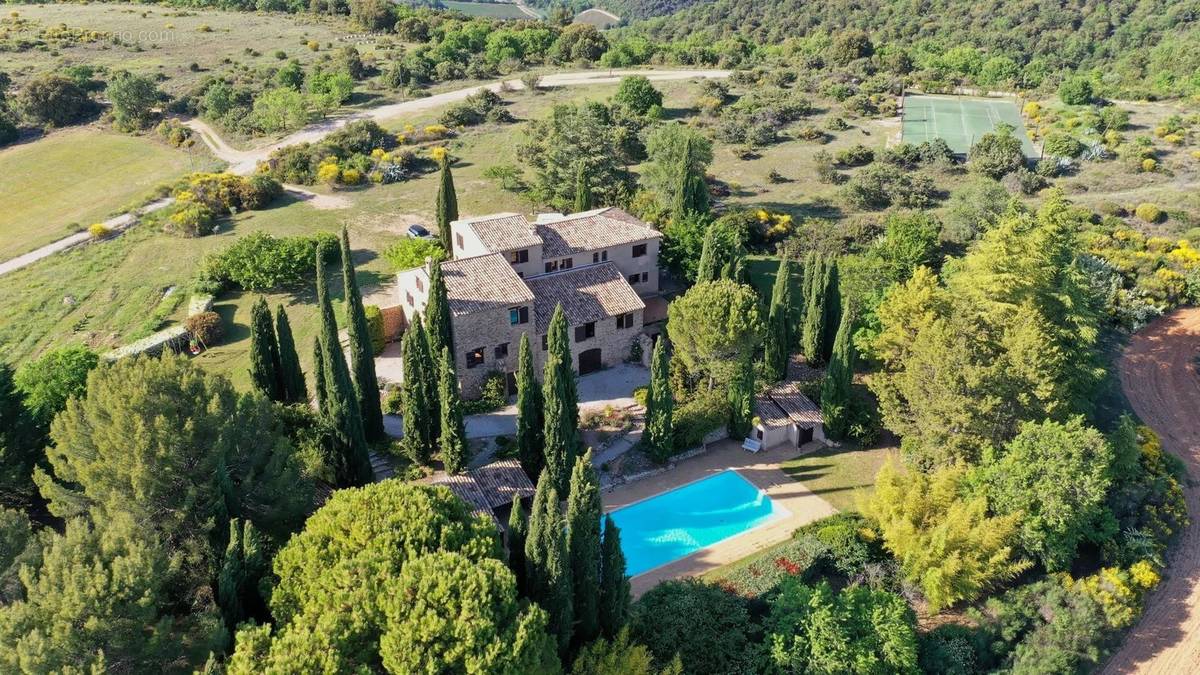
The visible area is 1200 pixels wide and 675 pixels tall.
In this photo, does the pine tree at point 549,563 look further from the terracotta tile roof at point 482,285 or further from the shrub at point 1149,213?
the shrub at point 1149,213

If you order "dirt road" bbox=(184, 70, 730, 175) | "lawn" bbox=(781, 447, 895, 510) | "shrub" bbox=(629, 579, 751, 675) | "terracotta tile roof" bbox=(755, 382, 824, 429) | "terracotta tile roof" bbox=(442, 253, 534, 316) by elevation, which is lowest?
"lawn" bbox=(781, 447, 895, 510)

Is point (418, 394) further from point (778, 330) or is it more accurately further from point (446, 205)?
point (446, 205)

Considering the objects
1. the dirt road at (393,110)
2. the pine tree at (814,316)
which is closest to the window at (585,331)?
the pine tree at (814,316)

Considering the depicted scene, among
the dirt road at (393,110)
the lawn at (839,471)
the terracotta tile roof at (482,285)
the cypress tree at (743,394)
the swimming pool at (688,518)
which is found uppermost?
the dirt road at (393,110)

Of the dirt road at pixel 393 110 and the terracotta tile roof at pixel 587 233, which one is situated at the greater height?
the dirt road at pixel 393 110

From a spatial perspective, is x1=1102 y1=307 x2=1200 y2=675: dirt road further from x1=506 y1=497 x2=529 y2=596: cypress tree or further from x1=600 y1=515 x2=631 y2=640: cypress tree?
x1=506 y1=497 x2=529 y2=596: cypress tree

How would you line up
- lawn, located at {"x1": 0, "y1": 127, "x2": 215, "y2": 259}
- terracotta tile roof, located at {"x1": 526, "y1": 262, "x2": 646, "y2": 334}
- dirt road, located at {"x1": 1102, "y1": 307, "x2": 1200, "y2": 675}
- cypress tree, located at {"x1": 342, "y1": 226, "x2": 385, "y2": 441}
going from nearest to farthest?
1. dirt road, located at {"x1": 1102, "y1": 307, "x2": 1200, "y2": 675}
2. cypress tree, located at {"x1": 342, "y1": 226, "x2": 385, "y2": 441}
3. terracotta tile roof, located at {"x1": 526, "y1": 262, "x2": 646, "y2": 334}
4. lawn, located at {"x1": 0, "y1": 127, "x2": 215, "y2": 259}

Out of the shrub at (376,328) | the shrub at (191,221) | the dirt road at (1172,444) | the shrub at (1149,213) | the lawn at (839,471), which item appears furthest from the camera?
the shrub at (191,221)

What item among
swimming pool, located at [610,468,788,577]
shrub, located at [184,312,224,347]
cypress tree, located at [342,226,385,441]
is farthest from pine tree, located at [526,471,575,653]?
shrub, located at [184,312,224,347]

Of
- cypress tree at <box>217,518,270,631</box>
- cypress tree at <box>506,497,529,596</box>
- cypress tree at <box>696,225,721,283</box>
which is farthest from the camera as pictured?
cypress tree at <box>696,225,721,283</box>
